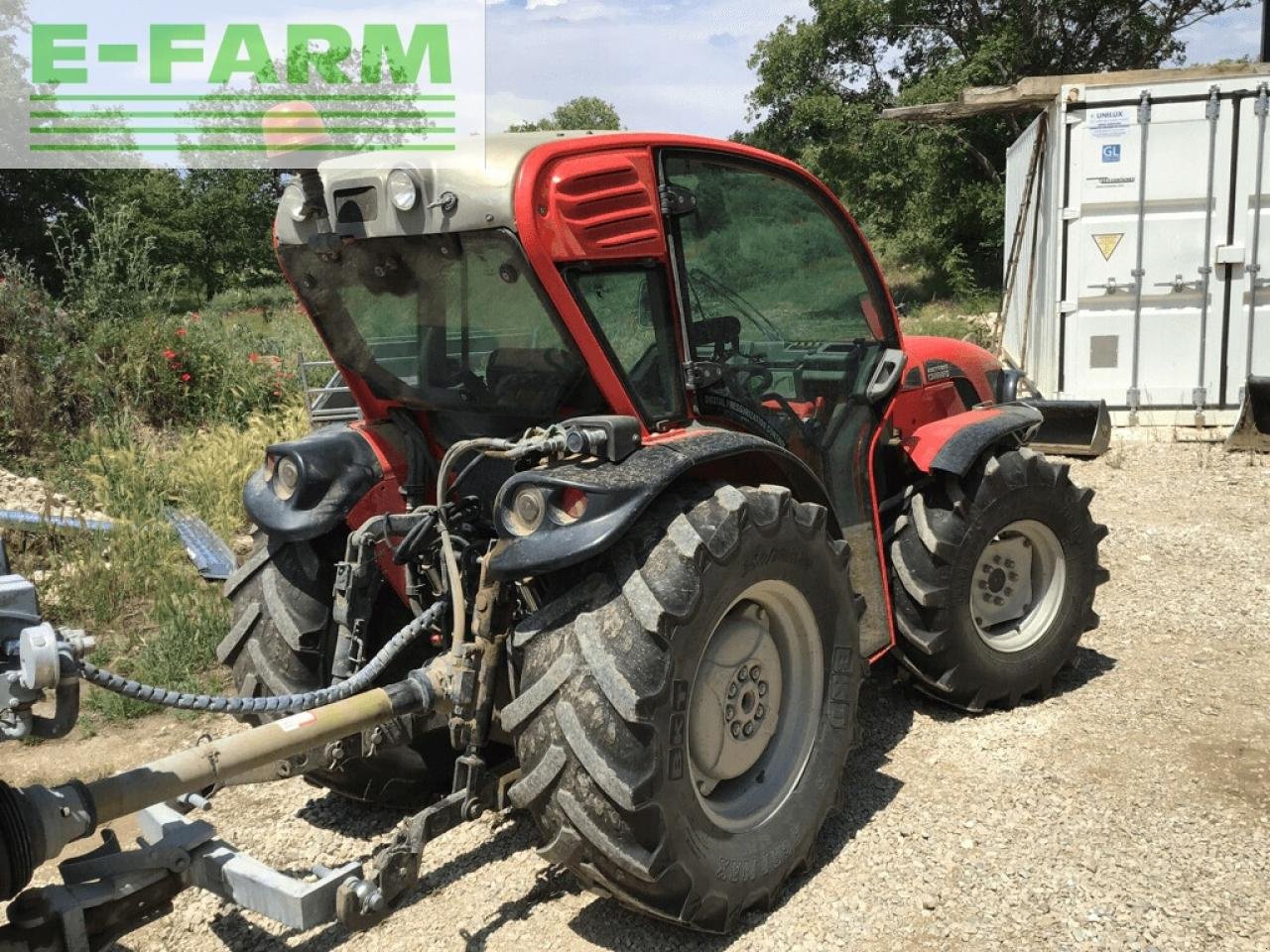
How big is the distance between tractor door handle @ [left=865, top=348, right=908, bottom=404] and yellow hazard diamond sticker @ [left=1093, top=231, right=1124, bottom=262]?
6.55 metres

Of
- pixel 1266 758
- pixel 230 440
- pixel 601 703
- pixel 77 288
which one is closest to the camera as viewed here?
pixel 601 703

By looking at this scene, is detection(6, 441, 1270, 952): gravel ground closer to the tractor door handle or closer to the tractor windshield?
the tractor door handle

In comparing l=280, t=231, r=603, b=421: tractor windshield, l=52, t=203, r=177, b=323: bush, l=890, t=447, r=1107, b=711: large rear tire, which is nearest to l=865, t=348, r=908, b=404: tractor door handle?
l=890, t=447, r=1107, b=711: large rear tire

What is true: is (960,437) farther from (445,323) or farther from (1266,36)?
(1266,36)

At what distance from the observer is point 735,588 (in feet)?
9.98

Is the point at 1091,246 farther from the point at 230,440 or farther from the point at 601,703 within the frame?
the point at 601,703

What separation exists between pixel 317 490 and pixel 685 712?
1.42 metres

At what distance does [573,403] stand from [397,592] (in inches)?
36.0

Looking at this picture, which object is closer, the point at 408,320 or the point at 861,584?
the point at 408,320

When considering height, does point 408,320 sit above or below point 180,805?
above

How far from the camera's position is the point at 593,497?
2.82 metres

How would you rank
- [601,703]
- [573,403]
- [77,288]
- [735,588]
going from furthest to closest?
[77,288] → [573,403] → [735,588] → [601,703]

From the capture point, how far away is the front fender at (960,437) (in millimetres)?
4207

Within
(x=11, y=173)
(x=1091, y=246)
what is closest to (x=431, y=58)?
(x=1091, y=246)
